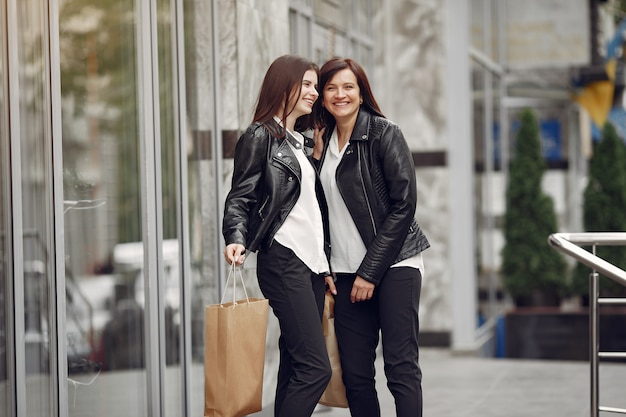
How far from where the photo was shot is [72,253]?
4.69 metres

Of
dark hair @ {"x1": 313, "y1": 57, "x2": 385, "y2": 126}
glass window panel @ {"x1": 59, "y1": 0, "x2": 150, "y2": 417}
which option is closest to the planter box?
glass window panel @ {"x1": 59, "y1": 0, "x2": 150, "y2": 417}

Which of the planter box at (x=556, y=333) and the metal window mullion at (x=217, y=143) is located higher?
the metal window mullion at (x=217, y=143)

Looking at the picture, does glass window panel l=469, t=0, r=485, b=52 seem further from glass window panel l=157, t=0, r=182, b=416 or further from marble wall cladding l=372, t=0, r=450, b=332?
glass window panel l=157, t=0, r=182, b=416

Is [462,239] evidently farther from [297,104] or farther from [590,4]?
[297,104]

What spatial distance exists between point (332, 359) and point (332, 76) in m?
1.20

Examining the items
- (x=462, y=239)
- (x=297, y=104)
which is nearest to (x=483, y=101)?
(x=462, y=239)

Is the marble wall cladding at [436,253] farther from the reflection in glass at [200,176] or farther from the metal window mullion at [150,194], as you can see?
the metal window mullion at [150,194]

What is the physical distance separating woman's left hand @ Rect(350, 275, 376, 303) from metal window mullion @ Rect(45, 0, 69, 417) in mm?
1252

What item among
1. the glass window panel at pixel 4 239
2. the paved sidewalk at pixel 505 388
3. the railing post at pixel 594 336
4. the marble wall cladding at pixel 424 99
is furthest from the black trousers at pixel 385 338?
the marble wall cladding at pixel 424 99

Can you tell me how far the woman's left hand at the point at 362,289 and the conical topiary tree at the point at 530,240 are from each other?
847 centimetres

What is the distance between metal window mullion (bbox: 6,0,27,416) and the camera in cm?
432

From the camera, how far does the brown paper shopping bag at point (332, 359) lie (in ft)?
14.9

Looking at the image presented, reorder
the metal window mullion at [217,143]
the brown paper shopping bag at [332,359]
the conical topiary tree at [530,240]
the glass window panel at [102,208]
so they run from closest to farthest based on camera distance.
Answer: the brown paper shopping bag at [332,359] < the glass window panel at [102,208] < the metal window mullion at [217,143] < the conical topiary tree at [530,240]

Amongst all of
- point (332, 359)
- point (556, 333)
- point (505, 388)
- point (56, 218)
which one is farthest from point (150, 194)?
point (556, 333)
